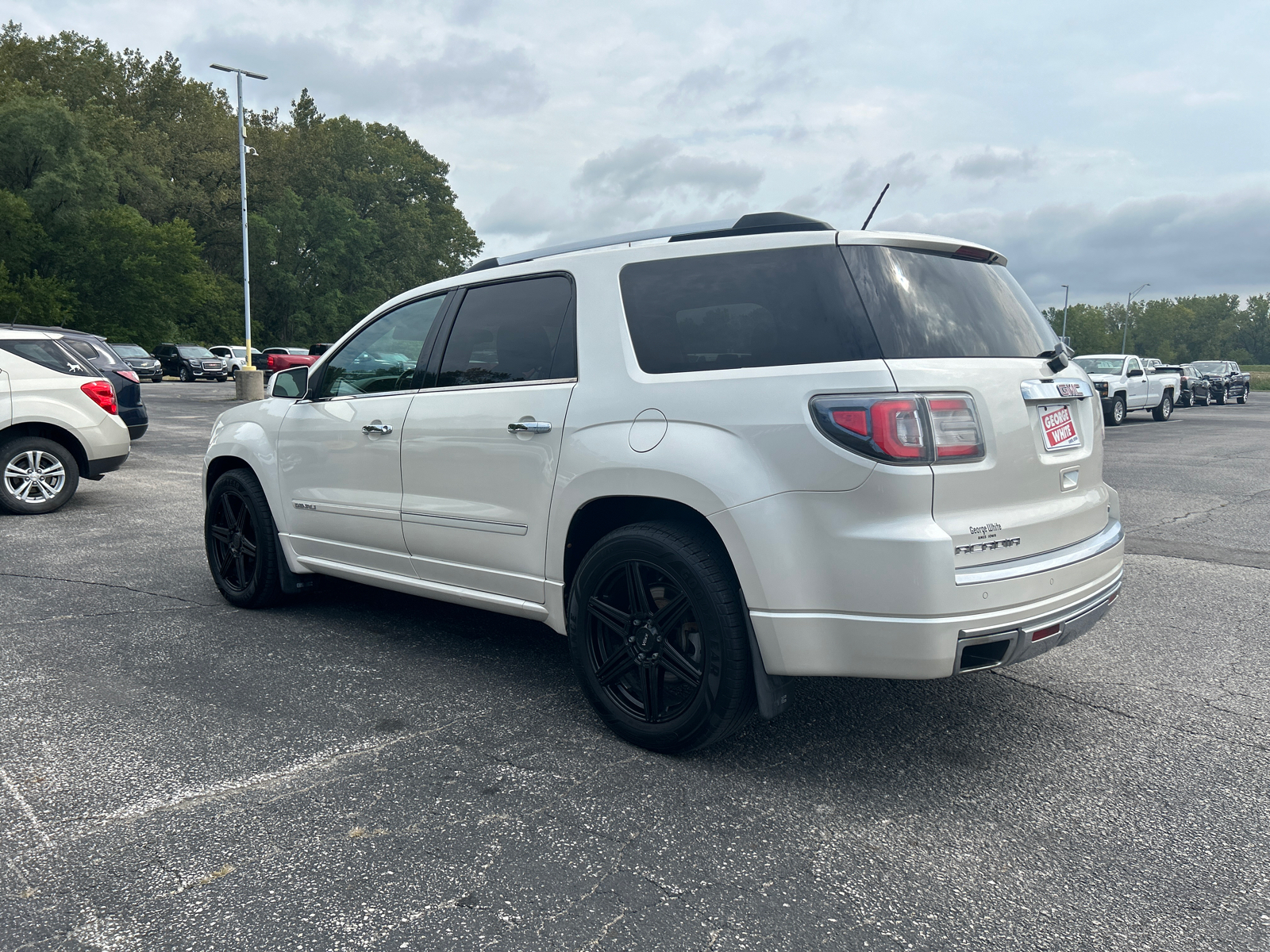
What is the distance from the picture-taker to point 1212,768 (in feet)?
11.0

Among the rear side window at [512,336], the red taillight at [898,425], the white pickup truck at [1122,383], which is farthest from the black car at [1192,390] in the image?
the red taillight at [898,425]

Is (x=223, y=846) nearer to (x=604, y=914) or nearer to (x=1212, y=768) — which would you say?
(x=604, y=914)

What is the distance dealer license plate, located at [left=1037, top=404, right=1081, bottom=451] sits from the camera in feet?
10.9

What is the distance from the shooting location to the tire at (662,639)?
3.19 meters

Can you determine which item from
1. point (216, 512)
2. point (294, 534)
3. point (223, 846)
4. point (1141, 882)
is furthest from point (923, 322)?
point (216, 512)

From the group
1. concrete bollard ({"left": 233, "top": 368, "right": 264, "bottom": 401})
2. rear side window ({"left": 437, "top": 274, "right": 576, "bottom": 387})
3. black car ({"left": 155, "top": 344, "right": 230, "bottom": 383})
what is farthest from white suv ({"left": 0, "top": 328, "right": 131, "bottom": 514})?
black car ({"left": 155, "top": 344, "right": 230, "bottom": 383})

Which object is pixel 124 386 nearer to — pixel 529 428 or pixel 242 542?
pixel 242 542

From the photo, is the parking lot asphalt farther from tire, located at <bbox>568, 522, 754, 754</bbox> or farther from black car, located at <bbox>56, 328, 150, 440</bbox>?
black car, located at <bbox>56, 328, 150, 440</bbox>

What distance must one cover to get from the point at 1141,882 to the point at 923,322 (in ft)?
5.71

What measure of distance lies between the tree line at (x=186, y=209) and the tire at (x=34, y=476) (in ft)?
158

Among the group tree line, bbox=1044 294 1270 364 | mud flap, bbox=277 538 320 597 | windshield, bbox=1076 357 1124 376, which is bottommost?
mud flap, bbox=277 538 320 597

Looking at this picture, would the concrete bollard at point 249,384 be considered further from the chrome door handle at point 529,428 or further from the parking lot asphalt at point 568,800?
the chrome door handle at point 529,428

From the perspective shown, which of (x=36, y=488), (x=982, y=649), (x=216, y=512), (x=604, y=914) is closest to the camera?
(x=604, y=914)

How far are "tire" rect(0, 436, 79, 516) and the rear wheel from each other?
22439 millimetres
